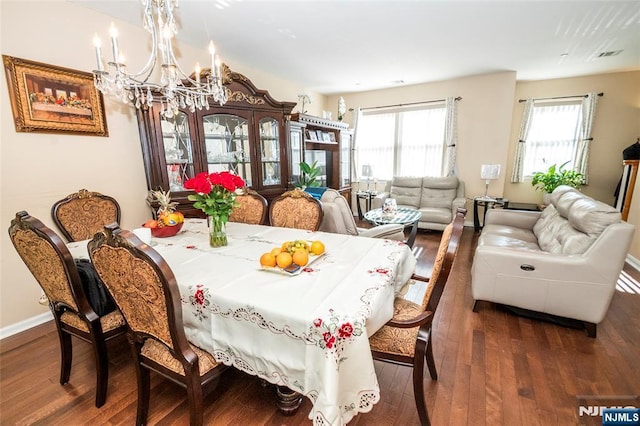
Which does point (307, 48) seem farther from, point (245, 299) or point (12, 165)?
point (245, 299)

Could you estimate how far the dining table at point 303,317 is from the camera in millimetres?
909

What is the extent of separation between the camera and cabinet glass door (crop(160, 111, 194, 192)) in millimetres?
2762

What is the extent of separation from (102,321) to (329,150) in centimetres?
428

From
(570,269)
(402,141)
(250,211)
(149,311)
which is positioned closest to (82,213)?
(250,211)

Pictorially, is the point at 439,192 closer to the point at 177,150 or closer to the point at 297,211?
the point at 297,211

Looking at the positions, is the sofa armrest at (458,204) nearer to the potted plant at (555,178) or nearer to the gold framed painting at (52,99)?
the potted plant at (555,178)

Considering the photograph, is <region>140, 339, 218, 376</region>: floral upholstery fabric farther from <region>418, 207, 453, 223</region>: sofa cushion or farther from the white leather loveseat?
<region>418, 207, 453, 223</region>: sofa cushion

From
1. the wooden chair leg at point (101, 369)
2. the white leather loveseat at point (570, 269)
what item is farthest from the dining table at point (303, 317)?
the white leather loveseat at point (570, 269)

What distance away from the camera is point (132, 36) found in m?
2.62

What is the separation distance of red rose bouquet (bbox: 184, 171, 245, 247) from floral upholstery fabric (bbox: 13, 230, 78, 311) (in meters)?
0.64

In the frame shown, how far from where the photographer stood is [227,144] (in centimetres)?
322

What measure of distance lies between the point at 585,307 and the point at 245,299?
92.8 inches

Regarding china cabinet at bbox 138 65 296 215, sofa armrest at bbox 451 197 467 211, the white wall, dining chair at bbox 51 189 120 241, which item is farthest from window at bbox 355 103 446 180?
dining chair at bbox 51 189 120 241

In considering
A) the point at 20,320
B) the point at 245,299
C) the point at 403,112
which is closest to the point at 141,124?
the point at 20,320
